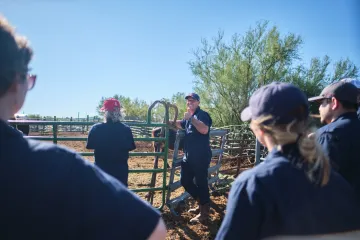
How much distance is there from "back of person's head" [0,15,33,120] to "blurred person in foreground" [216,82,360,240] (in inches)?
33.7

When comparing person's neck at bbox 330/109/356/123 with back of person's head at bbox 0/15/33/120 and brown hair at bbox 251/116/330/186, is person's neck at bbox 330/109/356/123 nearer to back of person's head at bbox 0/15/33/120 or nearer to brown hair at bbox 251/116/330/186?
brown hair at bbox 251/116/330/186

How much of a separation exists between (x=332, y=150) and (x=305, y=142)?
78cm

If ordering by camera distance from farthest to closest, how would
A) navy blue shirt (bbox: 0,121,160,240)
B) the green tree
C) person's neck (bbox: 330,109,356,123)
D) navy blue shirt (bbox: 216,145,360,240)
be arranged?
the green tree
person's neck (bbox: 330,109,356,123)
navy blue shirt (bbox: 216,145,360,240)
navy blue shirt (bbox: 0,121,160,240)

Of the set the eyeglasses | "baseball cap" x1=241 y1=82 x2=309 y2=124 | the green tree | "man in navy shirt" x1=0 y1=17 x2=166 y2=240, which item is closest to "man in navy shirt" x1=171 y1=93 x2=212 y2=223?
"baseball cap" x1=241 y1=82 x2=309 y2=124

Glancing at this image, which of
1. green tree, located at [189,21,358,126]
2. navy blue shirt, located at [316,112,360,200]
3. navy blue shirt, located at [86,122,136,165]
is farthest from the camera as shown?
green tree, located at [189,21,358,126]

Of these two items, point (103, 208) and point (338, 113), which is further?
point (338, 113)

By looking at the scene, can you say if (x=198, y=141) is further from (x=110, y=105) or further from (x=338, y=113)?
(x=338, y=113)

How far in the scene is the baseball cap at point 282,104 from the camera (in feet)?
4.06

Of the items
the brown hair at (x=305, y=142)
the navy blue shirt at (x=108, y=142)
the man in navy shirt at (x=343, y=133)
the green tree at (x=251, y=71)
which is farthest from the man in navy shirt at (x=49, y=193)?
the green tree at (x=251, y=71)

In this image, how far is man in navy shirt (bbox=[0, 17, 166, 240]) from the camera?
0.71 m

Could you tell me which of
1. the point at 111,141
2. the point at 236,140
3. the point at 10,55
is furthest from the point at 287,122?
the point at 236,140

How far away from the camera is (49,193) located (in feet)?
2.39

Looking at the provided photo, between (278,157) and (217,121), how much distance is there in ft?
58.7

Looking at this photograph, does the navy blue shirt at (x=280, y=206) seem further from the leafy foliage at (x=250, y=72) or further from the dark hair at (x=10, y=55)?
the leafy foliage at (x=250, y=72)
